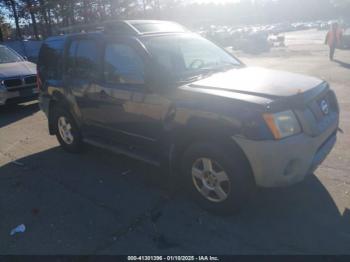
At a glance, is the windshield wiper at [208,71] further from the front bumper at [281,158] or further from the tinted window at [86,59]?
Result: the tinted window at [86,59]

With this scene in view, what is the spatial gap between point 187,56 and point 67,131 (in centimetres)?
250

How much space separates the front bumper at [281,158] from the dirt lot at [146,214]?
0.53 m

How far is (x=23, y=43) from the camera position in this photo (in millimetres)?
21016

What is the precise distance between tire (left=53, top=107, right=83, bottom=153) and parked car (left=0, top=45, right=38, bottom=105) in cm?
362

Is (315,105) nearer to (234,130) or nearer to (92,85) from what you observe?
(234,130)

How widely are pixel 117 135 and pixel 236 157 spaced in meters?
1.87

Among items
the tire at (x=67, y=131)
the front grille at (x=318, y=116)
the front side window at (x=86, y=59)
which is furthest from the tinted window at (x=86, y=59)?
the front grille at (x=318, y=116)

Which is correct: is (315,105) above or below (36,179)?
Result: above

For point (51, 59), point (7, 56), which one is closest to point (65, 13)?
point (7, 56)

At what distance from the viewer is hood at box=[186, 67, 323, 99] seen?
3253 millimetres

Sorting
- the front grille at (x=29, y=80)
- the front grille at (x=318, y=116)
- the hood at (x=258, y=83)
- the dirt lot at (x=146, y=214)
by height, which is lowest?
the dirt lot at (x=146, y=214)

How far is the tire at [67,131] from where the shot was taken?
539cm

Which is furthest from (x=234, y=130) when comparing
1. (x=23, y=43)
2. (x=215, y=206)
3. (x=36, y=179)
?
(x=23, y=43)

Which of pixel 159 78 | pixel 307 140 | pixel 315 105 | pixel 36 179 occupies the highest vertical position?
pixel 159 78
